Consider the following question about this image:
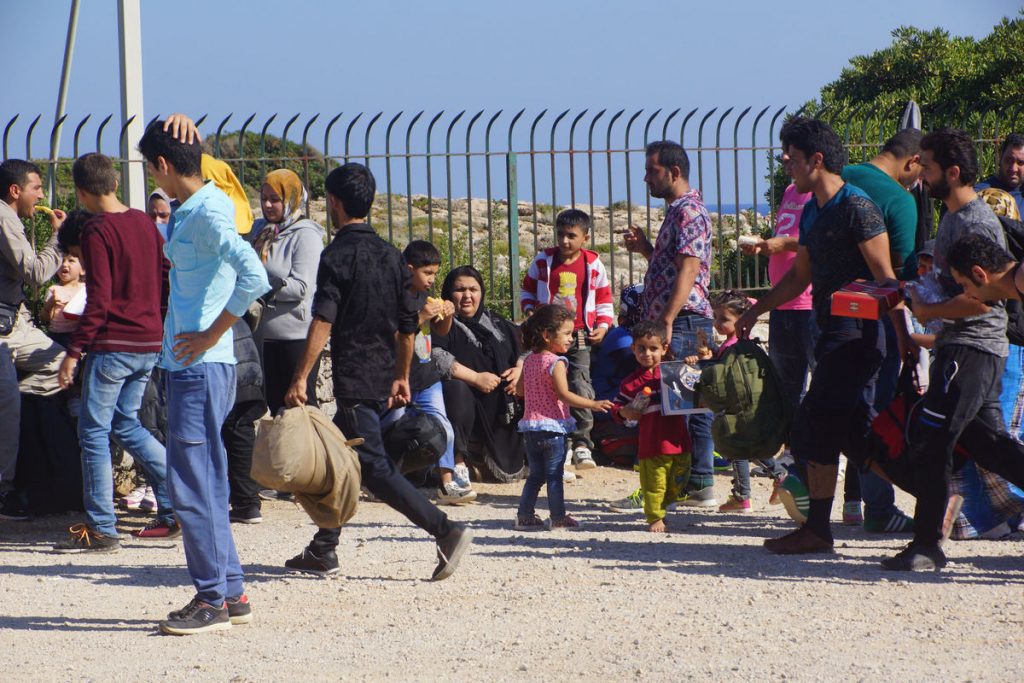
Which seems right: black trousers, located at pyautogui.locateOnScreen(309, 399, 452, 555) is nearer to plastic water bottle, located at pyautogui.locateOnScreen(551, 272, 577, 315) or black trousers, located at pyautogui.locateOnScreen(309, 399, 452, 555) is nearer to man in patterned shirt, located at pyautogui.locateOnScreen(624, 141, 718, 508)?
man in patterned shirt, located at pyautogui.locateOnScreen(624, 141, 718, 508)

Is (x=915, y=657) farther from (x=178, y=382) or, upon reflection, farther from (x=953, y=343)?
(x=178, y=382)

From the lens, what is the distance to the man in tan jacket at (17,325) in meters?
6.91

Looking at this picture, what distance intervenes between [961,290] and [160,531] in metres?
4.10

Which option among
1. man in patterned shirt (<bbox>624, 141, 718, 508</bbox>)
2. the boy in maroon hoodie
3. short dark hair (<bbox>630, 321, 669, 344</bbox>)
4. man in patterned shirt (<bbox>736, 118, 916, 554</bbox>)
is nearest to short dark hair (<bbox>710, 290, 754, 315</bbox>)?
man in patterned shirt (<bbox>624, 141, 718, 508</bbox>)

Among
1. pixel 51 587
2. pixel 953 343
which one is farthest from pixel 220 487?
pixel 953 343

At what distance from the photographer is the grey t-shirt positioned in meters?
5.50

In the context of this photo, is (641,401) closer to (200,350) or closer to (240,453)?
(240,453)

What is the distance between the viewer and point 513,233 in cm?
976

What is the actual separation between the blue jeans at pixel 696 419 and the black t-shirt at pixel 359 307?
2162 millimetres

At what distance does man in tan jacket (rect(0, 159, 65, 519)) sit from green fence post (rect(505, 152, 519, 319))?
3.42m

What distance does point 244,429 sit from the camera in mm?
7340

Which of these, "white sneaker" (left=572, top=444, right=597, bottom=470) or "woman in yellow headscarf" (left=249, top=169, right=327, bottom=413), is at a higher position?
"woman in yellow headscarf" (left=249, top=169, right=327, bottom=413)

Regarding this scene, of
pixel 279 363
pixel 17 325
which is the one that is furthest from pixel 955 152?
pixel 17 325

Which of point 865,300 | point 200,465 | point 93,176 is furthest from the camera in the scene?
point 93,176
